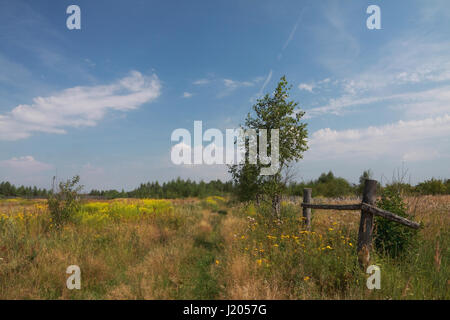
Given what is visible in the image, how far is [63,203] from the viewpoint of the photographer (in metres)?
8.60

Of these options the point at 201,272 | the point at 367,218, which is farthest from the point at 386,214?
the point at 201,272

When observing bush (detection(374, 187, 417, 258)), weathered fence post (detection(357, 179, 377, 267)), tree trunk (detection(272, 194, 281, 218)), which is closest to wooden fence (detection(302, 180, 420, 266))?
weathered fence post (detection(357, 179, 377, 267))

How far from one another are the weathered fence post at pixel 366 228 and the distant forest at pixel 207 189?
2.30 meters

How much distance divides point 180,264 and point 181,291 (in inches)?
69.6

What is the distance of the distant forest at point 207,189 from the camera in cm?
2525

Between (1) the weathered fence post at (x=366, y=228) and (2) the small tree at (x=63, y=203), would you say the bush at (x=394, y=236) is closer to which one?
(1) the weathered fence post at (x=366, y=228)

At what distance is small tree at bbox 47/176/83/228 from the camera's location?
8352 millimetres

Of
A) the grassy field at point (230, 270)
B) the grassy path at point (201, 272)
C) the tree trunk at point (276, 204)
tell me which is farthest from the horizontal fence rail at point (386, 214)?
the tree trunk at point (276, 204)
